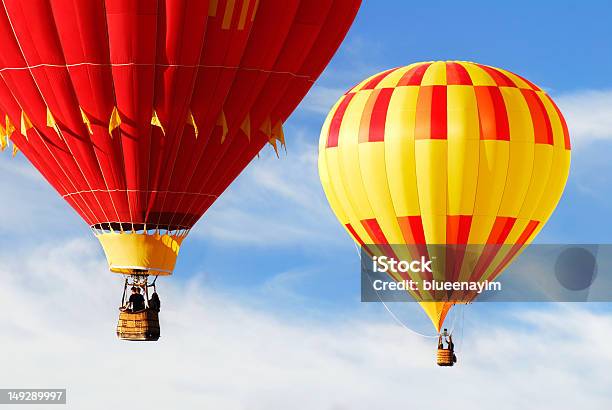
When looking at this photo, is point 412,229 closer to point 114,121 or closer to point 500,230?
point 500,230

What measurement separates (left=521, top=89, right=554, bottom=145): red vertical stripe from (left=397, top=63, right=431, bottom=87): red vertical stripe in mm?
2182

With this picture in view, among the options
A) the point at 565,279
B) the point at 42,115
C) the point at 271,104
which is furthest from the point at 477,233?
the point at 42,115

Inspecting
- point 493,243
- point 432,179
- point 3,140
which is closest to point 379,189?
point 432,179

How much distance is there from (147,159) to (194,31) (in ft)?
7.77

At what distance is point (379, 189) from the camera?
3659cm

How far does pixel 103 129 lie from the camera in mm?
28641

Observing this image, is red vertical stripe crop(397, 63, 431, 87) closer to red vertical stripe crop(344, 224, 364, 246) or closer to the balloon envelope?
red vertical stripe crop(344, 224, 364, 246)

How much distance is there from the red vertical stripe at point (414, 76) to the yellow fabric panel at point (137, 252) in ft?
32.0

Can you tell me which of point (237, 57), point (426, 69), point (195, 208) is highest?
point (426, 69)

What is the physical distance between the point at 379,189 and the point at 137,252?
28.6ft

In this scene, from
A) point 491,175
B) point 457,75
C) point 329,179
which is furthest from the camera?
point 329,179

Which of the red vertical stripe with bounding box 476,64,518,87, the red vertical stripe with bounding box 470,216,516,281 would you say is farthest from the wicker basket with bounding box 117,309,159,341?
the red vertical stripe with bounding box 476,64,518,87

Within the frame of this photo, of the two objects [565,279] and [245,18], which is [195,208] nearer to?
[245,18]

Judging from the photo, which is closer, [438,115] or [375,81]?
[438,115]
